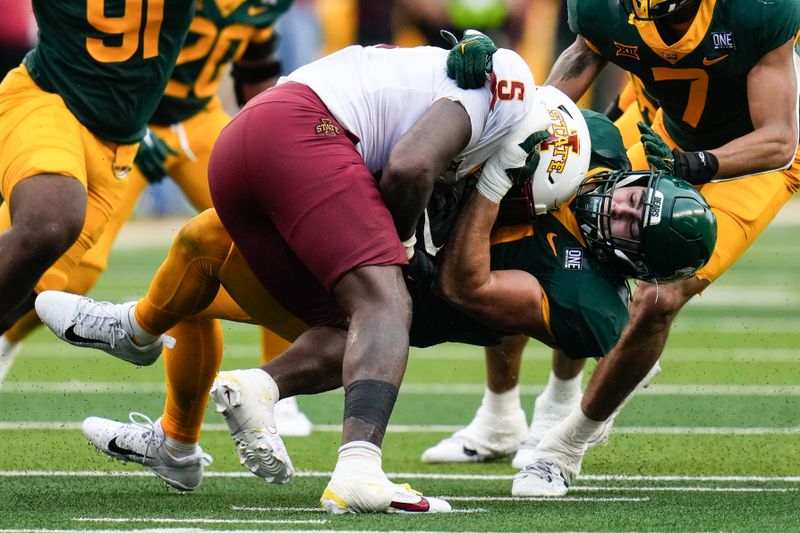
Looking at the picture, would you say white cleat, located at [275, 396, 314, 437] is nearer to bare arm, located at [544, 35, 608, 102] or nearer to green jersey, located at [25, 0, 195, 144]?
green jersey, located at [25, 0, 195, 144]

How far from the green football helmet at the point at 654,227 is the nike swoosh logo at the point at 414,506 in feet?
3.34

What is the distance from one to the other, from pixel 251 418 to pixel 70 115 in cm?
194

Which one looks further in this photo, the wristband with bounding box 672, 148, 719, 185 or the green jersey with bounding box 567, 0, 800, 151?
the green jersey with bounding box 567, 0, 800, 151

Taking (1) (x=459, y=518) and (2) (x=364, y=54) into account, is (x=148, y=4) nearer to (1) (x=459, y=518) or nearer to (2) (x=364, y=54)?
(2) (x=364, y=54)

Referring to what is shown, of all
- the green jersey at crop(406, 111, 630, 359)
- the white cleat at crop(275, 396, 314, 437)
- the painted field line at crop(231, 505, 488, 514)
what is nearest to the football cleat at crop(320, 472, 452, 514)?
the painted field line at crop(231, 505, 488, 514)

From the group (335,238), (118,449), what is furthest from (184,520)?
(118,449)

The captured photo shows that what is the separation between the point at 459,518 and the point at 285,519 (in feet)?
1.53

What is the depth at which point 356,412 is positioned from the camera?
3.74 m

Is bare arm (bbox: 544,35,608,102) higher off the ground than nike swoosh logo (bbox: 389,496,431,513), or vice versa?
bare arm (bbox: 544,35,608,102)

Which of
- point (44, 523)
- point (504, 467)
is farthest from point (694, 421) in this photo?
point (44, 523)

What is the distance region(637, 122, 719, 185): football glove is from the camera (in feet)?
14.8

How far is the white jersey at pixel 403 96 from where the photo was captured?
4.06 m

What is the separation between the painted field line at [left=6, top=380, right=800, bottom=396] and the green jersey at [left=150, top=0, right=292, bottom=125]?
1.63 m

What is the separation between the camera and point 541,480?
4727mm
